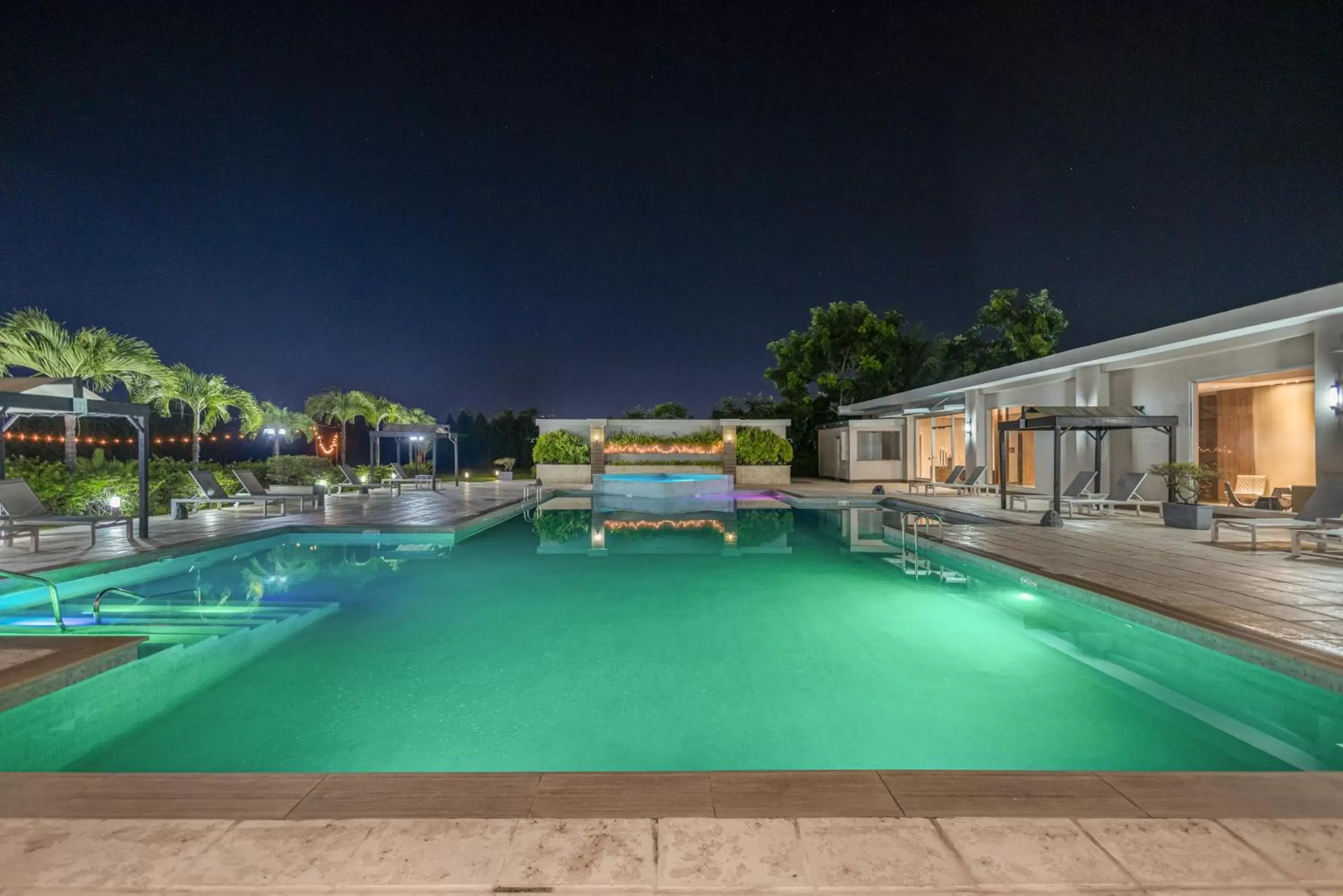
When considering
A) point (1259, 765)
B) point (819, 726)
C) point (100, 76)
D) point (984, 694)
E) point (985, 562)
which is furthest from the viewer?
point (100, 76)

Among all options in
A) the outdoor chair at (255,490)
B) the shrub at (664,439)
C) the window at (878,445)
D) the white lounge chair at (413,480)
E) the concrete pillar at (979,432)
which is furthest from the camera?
the shrub at (664,439)

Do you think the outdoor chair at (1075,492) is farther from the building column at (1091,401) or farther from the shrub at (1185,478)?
the shrub at (1185,478)

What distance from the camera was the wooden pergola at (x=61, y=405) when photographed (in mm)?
7227

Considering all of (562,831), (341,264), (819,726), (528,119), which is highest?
(528,119)

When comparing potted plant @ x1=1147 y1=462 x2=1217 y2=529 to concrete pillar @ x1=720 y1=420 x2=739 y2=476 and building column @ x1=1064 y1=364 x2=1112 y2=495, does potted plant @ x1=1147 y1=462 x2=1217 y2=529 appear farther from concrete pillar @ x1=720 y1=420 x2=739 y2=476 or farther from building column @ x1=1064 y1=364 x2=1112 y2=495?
concrete pillar @ x1=720 y1=420 x2=739 y2=476

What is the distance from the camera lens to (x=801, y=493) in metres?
15.9

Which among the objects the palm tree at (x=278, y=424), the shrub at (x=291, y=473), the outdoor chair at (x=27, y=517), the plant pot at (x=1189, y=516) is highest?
the palm tree at (x=278, y=424)

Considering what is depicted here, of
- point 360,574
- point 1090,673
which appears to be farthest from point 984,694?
point 360,574

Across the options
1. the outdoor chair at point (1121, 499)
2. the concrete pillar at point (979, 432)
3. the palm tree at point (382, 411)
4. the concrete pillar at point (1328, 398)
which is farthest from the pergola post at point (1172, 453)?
the palm tree at point (382, 411)

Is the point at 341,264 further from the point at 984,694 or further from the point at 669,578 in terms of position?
the point at 984,694

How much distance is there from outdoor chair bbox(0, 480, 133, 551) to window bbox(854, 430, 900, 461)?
695 inches

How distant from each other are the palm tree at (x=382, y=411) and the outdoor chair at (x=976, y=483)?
1742 centimetres

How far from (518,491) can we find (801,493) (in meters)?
6.98

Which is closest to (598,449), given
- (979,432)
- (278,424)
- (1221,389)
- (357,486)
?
(357,486)
